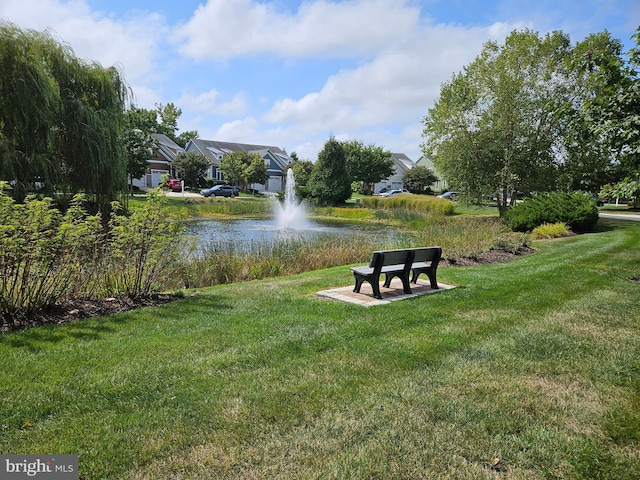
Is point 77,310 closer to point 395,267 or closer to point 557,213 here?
point 395,267

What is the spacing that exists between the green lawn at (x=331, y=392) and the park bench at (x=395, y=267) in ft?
2.44

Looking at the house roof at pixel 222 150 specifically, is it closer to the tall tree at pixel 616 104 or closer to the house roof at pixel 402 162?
the house roof at pixel 402 162

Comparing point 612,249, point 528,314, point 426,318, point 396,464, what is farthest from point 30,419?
point 612,249

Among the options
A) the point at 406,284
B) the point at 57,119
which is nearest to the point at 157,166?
the point at 57,119

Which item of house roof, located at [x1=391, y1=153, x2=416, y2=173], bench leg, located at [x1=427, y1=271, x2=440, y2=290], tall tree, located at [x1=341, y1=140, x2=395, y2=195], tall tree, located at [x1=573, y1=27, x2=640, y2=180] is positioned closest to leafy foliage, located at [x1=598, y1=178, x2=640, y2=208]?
tall tree, located at [x1=573, y1=27, x2=640, y2=180]

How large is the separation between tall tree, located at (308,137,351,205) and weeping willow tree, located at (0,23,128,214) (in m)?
24.2

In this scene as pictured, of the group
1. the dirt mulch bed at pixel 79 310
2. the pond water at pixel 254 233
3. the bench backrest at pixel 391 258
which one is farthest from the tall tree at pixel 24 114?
the bench backrest at pixel 391 258

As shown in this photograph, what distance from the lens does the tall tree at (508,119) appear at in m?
23.6

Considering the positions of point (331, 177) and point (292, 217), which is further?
point (331, 177)

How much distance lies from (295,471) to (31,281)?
464cm

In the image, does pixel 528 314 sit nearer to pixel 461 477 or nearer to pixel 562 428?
pixel 562 428

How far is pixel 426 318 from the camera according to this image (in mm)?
5434

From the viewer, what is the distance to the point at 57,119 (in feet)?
50.6

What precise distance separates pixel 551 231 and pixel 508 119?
993 cm
